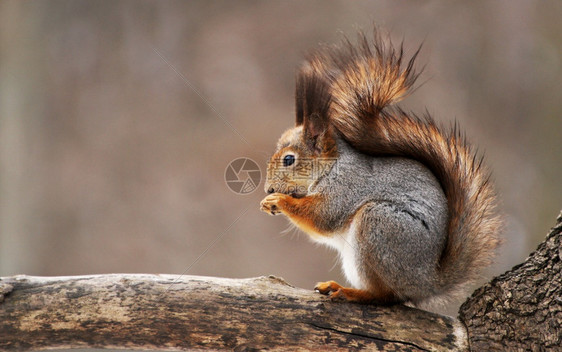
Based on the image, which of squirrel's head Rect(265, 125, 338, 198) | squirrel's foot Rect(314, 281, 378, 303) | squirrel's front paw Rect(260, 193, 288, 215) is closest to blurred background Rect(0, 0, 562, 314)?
squirrel's head Rect(265, 125, 338, 198)

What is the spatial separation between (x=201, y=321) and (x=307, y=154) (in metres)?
0.55

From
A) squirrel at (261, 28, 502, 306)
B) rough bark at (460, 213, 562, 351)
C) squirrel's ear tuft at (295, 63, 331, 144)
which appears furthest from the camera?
squirrel's ear tuft at (295, 63, 331, 144)

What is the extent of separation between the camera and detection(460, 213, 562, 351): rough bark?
1.21 m

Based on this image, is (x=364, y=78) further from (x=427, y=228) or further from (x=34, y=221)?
(x=34, y=221)

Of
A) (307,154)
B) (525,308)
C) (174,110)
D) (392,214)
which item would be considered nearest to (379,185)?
(392,214)

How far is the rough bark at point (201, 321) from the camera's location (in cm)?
128

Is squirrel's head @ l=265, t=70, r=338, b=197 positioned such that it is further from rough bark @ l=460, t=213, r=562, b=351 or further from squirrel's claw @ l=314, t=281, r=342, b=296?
rough bark @ l=460, t=213, r=562, b=351

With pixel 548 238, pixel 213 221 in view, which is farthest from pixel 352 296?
pixel 213 221

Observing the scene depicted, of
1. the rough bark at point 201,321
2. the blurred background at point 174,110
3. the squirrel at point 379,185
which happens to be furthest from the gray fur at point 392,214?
the blurred background at point 174,110

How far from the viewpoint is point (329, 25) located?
2.72 metres

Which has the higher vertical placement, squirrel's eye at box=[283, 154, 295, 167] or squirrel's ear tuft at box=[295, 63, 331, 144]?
squirrel's ear tuft at box=[295, 63, 331, 144]

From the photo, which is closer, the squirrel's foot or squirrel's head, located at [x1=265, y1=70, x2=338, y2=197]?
the squirrel's foot

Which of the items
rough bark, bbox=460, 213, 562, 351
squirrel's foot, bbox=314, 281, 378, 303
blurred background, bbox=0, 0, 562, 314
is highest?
blurred background, bbox=0, 0, 562, 314

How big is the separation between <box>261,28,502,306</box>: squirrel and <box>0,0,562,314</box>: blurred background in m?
1.09
